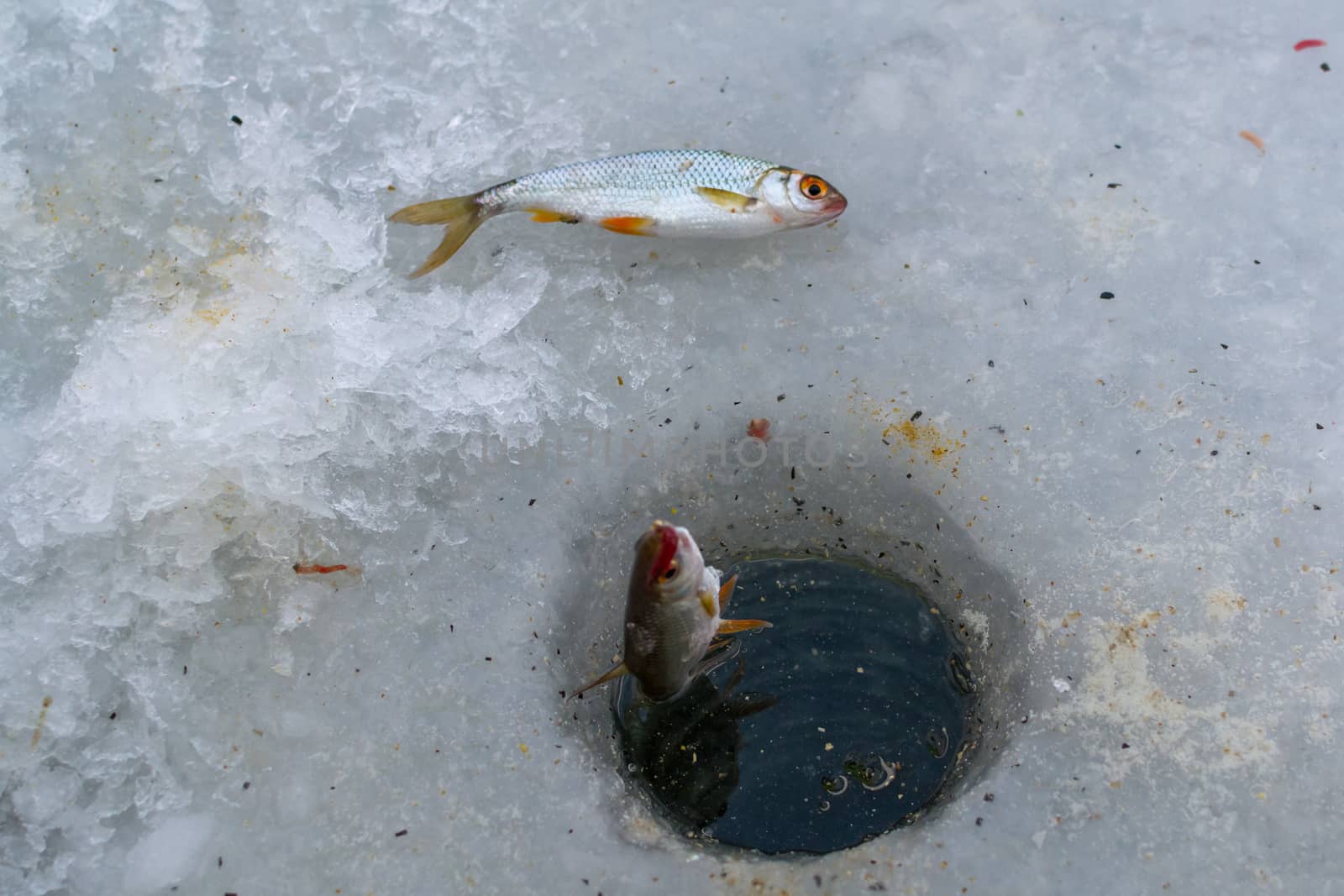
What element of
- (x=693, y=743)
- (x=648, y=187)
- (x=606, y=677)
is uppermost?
(x=648, y=187)

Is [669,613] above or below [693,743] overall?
above

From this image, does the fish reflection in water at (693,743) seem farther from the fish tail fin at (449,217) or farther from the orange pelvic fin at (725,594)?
the fish tail fin at (449,217)

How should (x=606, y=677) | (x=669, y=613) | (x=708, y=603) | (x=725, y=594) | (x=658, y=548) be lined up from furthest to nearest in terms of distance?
(x=725, y=594), (x=606, y=677), (x=708, y=603), (x=669, y=613), (x=658, y=548)

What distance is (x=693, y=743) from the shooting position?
4254mm

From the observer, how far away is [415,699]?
4.12 m

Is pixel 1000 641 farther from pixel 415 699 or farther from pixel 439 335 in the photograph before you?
pixel 439 335

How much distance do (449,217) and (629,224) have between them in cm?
80

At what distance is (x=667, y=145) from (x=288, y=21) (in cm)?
200

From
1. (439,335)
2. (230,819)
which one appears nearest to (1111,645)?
(439,335)

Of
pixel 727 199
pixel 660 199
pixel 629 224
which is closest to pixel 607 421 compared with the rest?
pixel 629 224

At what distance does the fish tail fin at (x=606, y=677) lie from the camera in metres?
3.94

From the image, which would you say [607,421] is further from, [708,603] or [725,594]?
[708,603]

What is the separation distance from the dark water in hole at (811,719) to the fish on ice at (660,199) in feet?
5.06

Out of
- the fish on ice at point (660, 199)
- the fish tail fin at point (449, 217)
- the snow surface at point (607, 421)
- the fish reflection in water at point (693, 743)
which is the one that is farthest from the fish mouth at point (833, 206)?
the fish reflection in water at point (693, 743)
